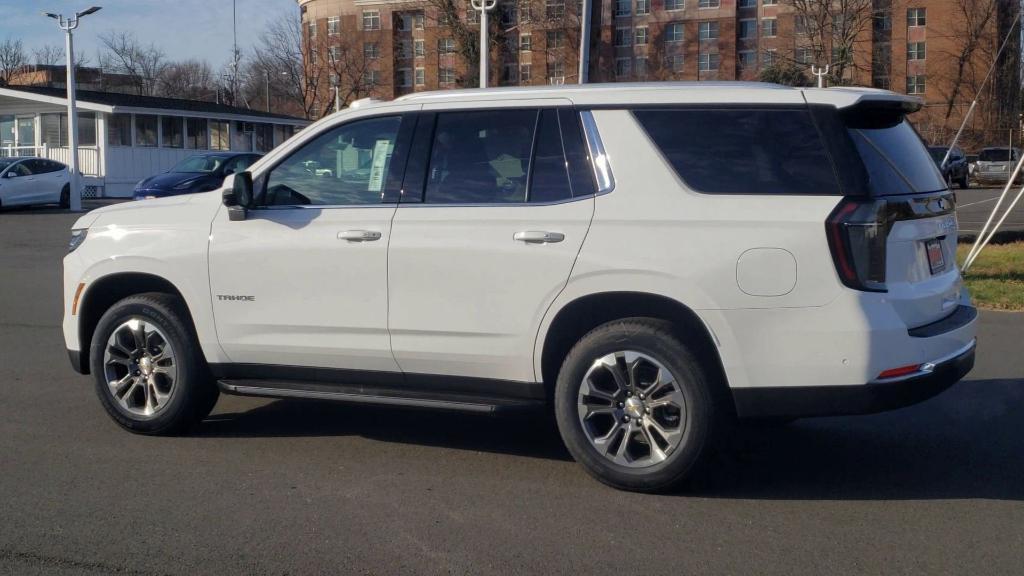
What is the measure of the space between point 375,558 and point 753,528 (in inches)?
68.3

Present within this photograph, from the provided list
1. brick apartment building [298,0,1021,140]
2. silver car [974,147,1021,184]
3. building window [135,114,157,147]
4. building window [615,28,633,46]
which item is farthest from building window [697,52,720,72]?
building window [135,114,157,147]

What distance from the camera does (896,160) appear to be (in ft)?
17.5

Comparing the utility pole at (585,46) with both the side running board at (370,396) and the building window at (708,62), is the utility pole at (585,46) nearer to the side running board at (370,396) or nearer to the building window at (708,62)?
the side running board at (370,396)

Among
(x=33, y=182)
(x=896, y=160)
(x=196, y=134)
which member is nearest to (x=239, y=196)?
(x=896, y=160)

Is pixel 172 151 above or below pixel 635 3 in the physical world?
below

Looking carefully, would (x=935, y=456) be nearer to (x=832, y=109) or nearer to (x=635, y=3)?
(x=832, y=109)

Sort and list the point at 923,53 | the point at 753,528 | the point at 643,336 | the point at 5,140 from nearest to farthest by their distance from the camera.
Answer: the point at 753,528 → the point at 643,336 → the point at 5,140 → the point at 923,53

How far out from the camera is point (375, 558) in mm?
4586

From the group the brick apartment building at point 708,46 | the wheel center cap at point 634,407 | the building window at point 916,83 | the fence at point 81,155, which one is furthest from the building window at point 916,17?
the wheel center cap at point 634,407

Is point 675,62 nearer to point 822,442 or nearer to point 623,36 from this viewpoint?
point 623,36

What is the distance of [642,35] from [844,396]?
73.7 meters

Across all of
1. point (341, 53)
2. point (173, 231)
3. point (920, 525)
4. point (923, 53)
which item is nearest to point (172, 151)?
point (341, 53)

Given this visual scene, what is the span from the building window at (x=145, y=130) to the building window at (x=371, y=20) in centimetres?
3710

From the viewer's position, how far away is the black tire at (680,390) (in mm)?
5219
